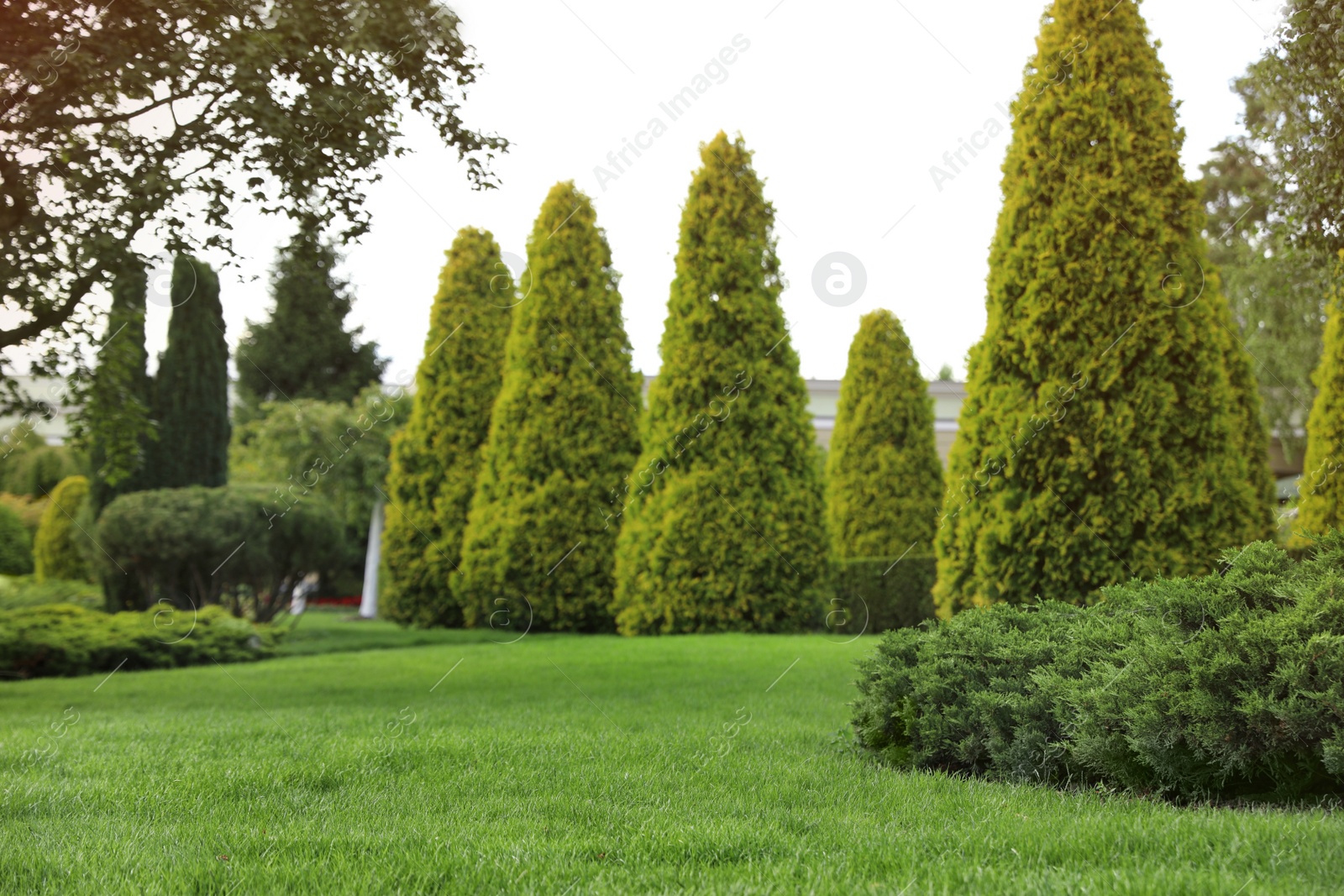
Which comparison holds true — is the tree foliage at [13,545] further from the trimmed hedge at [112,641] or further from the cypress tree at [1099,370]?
the cypress tree at [1099,370]

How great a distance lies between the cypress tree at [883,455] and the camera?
1559 centimetres

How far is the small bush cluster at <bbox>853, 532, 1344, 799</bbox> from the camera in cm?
340

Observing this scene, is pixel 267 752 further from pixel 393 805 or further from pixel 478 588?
pixel 478 588

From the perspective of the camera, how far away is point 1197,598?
392 cm

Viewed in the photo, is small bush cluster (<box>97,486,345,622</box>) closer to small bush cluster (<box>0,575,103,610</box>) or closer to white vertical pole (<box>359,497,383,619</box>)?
small bush cluster (<box>0,575,103,610</box>)

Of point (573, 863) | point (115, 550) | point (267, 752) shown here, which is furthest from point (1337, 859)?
point (115, 550)

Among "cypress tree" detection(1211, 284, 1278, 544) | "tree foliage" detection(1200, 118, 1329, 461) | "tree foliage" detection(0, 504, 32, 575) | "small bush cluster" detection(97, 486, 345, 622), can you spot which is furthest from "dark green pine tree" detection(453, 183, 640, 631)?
"tree foliage" detection(0, 504, 32, 575)

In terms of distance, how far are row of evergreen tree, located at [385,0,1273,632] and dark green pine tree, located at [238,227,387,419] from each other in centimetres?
1939

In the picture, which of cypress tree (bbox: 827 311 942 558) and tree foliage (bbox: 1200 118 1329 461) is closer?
cypress tree (bbox: 827 311 942 558)

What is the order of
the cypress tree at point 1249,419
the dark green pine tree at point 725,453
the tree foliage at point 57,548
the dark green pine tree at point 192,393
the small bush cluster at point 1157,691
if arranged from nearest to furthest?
the small bush cluster at point 1157,691 < the cypress tree at point 1249,419 < the dark green pine tree at point 725,453 < the dark green pine tree at point 192,393 < the tree foliage at point 57,548

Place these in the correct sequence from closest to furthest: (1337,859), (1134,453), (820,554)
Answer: (1337,859) → (1134,453) → (820,554)

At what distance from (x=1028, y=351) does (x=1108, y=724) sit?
15.4ft

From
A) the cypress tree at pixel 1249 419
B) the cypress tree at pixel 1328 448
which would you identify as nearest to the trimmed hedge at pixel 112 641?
the cypress tree at pixel 1328 448

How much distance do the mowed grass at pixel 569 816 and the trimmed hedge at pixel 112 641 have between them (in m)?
4.91
